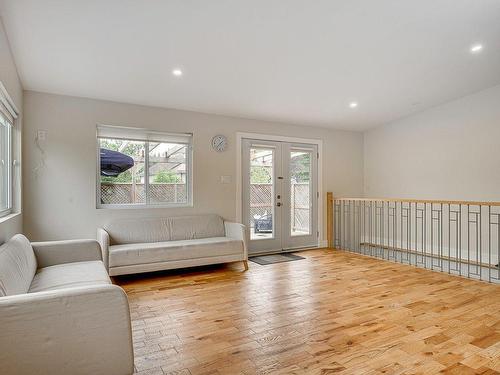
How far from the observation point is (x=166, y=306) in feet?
10.0

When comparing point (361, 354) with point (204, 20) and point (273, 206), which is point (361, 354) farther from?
point (273, 206)

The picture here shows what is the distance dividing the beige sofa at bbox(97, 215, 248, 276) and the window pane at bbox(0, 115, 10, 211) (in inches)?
41.3

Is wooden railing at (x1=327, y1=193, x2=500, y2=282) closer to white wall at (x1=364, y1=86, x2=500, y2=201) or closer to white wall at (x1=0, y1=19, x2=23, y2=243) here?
white wall at (x1=364, y1=86, x2=500, y2=201)

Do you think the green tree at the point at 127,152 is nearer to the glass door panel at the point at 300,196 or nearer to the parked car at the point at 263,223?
the parked car at the point at 263,223

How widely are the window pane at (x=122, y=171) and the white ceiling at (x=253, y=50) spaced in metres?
0.65

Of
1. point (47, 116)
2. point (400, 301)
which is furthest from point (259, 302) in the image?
point (47, 116)

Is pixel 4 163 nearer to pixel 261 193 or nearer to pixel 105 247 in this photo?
pixel 105 247

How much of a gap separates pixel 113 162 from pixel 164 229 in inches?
46.0

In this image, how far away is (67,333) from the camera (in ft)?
5.09

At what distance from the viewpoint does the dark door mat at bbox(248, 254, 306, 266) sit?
16.3ft

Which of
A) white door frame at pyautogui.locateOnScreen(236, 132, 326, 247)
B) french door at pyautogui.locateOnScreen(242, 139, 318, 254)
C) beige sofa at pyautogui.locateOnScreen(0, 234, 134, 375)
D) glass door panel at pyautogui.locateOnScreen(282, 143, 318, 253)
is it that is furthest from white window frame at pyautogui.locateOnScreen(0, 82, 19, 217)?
glass door panel at pyautogui.locateOnScreen(282, 143, 318, 253)

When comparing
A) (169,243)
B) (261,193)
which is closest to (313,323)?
(169,243)

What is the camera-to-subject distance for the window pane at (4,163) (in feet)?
10.2

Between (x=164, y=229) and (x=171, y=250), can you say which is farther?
(x=164, y=229)
